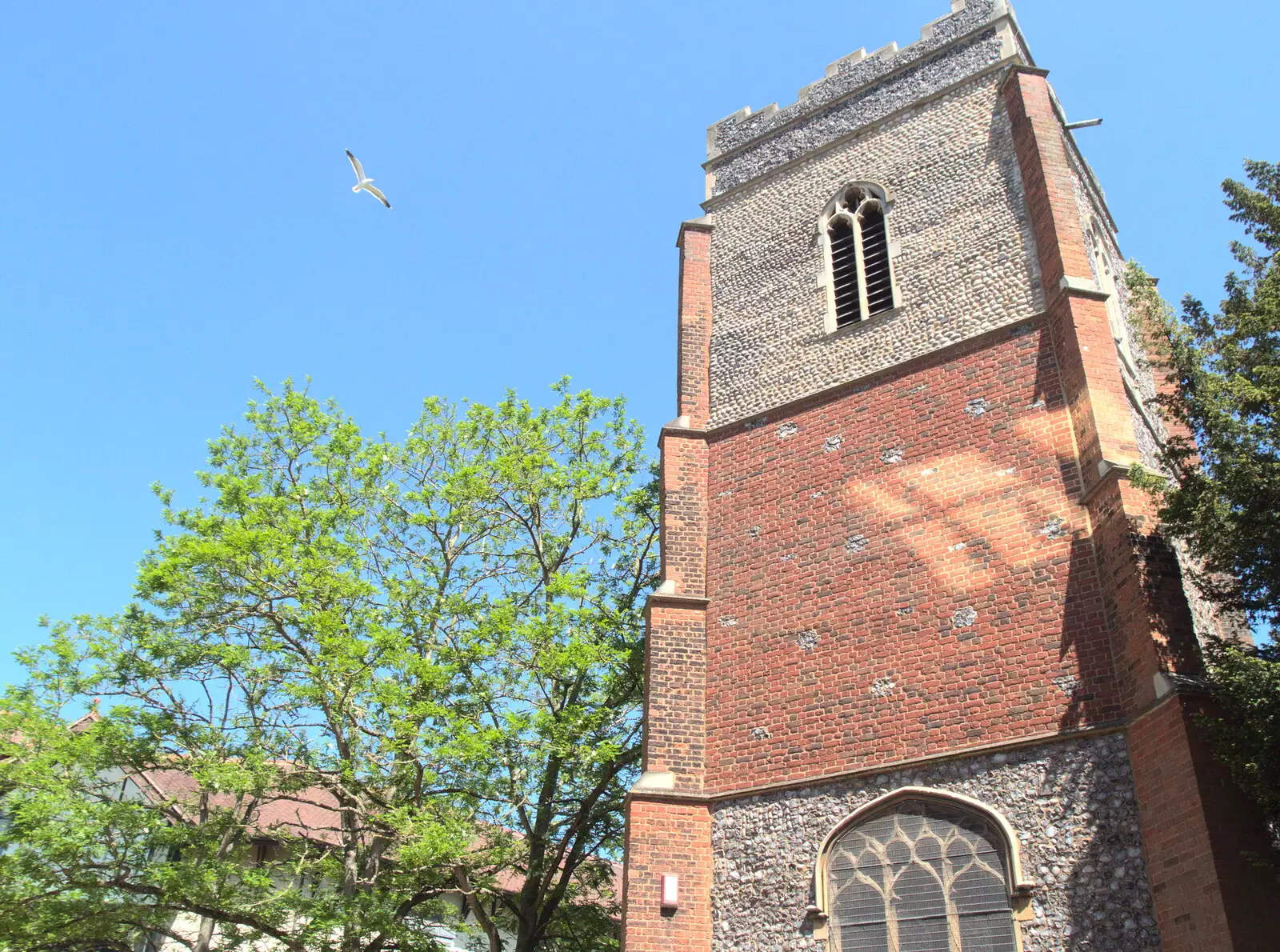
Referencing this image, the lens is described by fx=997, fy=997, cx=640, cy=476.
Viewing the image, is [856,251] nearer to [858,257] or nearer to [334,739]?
[858,257]

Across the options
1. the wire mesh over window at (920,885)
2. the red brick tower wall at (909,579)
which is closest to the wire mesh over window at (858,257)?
the red brick tower wall at (909,579)

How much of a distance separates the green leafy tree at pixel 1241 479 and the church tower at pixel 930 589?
0.33m

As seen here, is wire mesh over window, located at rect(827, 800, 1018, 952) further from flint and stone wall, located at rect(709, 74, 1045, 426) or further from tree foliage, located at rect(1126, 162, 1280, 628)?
flint and stone wall, located at rect(709, 74, 1045, 426)

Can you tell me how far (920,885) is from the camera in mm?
9242

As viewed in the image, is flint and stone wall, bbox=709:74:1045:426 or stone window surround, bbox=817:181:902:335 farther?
stone window surround, bbox=817:181:902:335

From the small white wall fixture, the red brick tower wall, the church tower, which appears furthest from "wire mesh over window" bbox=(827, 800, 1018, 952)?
the small white wall fixture

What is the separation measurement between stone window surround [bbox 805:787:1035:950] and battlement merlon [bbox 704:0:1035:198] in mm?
10499

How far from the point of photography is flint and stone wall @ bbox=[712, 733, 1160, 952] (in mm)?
8141

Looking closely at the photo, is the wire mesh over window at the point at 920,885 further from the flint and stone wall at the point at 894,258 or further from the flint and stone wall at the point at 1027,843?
the flint and stone wall at the point at 894,258

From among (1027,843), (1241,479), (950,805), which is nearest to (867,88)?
(1241,479)

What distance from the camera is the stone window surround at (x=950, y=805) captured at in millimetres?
8570

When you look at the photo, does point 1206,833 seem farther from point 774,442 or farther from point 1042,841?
point 774,442

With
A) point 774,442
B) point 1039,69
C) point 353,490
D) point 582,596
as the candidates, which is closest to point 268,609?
point 353,490

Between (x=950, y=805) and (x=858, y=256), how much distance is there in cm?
788
